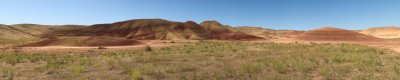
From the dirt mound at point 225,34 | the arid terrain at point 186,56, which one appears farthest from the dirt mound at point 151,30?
the dirt mound at point 225,34

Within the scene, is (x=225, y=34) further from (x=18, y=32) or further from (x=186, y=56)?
(x=186, y=56)

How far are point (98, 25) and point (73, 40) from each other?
218 feet

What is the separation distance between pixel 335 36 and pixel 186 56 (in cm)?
5783

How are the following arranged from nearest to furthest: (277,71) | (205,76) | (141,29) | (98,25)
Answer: (205,76)
(277,71)
(141,29)
(98,25)

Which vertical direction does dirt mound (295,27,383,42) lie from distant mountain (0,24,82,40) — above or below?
below

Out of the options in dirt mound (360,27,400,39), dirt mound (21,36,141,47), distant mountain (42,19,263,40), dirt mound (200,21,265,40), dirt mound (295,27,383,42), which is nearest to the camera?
dirt mound (21,36,141,47)

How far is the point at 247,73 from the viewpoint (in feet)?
33.8

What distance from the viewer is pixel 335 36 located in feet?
224

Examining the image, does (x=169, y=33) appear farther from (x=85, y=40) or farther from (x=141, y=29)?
(x=85, y=40)

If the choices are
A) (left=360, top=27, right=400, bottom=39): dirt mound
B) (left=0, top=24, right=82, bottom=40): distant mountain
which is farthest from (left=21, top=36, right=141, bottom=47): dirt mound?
(left=360, top=27, right=400, bottom=39): dirt mound

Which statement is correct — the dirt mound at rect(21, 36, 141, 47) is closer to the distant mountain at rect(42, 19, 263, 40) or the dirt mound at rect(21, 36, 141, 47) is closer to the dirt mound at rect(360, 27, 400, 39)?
the distant mountain at rect(42, 19, 263, 40)

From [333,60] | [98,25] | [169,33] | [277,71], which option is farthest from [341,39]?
[98,25]

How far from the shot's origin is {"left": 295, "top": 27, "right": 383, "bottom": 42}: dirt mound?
64.9 m

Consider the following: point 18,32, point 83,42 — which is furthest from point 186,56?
point 18,32
